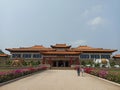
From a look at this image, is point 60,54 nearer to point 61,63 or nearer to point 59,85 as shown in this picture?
point 61,63

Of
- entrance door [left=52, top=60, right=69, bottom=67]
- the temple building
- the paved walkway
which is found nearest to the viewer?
the paved walkway

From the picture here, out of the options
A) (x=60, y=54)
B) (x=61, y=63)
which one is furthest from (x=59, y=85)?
(x=61, y=63)

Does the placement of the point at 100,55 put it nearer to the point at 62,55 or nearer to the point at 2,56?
the point at 62,55

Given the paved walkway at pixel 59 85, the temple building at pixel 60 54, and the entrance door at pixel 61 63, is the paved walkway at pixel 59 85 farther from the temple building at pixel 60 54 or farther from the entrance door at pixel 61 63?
the entrance door at pixel 61 63

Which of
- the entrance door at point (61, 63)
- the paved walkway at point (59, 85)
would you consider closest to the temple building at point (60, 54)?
the entrance door at point (61, 63)

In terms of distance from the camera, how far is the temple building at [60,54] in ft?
200

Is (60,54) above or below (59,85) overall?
above

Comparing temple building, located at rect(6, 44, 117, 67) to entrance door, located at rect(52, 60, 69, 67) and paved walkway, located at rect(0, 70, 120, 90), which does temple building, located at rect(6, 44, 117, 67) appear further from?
paved walkway, located at rect(0, 70, 120, 90)

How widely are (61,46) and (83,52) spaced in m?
9.25

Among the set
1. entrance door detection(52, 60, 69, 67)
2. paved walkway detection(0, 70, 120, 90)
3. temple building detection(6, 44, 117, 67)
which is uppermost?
temple building detection(6, 44, 117, 67)

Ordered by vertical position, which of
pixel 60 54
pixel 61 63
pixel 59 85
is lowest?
pixel 59 85

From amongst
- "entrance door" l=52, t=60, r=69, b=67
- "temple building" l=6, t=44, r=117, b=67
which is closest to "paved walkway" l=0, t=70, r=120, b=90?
"temple building" l=6, t=44, r=117, b=67

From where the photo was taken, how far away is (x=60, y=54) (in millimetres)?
Result: 60719

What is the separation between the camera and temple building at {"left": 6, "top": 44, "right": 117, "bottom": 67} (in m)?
61.0
